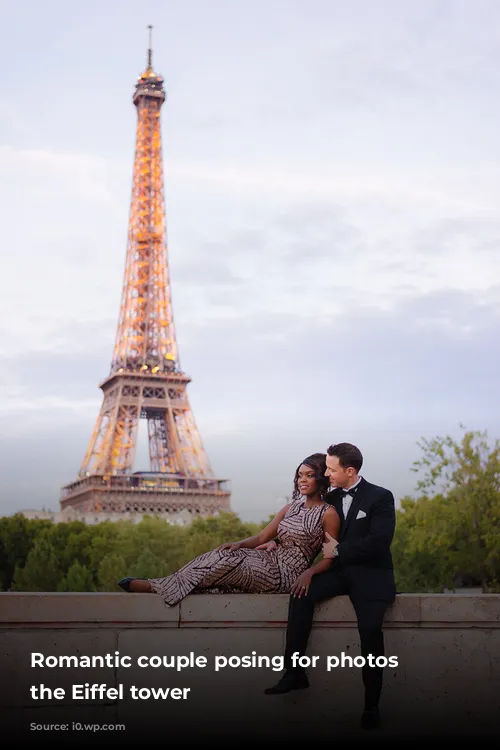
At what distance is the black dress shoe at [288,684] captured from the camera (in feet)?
31.0

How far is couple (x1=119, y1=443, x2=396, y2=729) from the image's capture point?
9.38 metres

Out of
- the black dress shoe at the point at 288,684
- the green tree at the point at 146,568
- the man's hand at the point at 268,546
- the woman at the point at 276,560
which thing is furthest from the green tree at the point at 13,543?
the black dress shoe at the point at 288,684

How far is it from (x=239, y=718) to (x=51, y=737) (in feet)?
5.39

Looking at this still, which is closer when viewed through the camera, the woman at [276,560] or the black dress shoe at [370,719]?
the black dress shoe at [370,719]

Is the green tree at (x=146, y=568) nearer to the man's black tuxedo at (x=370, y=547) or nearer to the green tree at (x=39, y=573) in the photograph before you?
the green tree at (x=39, y=573)

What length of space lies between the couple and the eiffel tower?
230 ft

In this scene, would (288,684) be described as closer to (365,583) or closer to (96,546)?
(365,583)

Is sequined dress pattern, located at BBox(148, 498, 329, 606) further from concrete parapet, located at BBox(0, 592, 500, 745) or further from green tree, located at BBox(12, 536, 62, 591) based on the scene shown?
green tree, located at BBox(12, 536, 62, 591)

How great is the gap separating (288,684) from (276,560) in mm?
1120

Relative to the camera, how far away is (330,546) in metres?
9.70

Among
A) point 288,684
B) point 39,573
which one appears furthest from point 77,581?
point 288,684

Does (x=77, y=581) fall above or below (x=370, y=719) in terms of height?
above

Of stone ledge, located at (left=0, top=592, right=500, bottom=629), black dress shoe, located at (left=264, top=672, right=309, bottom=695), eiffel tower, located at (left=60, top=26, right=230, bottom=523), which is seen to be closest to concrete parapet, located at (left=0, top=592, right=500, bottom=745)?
stone ledge, located at (left=0, top=592, right=500, bottom=629)

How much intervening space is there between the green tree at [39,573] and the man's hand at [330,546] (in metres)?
46.4
